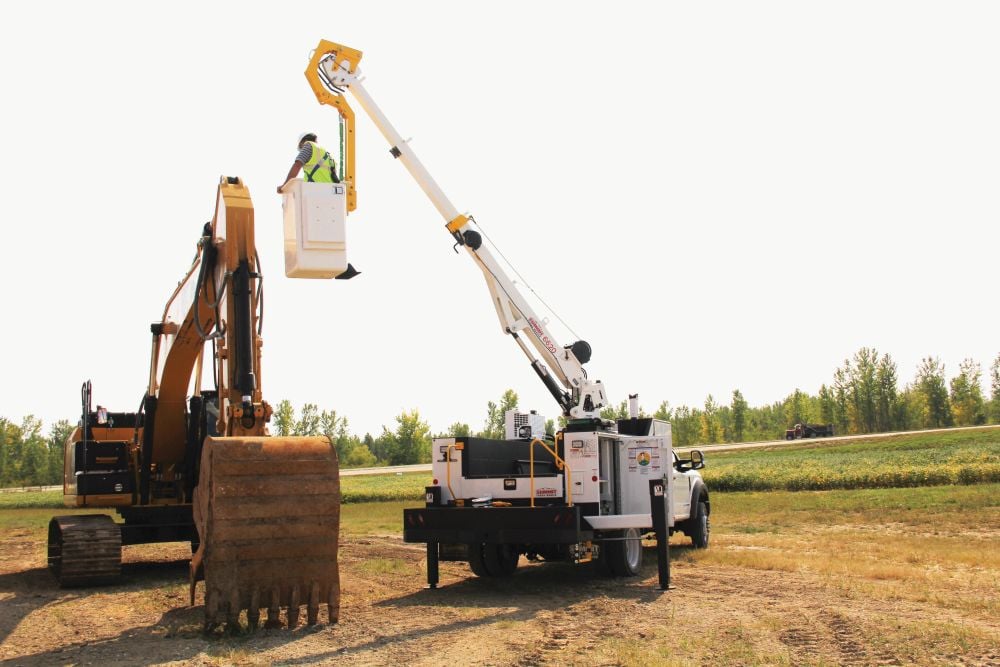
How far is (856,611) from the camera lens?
10.3 metres

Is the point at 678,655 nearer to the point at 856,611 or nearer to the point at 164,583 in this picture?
the point at 856,611

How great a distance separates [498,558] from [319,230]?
6291 millimetres

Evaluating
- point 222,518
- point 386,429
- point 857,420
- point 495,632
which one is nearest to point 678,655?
point 495,632

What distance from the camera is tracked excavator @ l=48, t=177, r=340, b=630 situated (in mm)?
9328

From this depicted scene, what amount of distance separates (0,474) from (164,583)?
272ft

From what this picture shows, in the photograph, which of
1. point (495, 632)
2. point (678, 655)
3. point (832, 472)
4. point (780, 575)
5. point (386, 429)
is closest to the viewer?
point (678, 655)

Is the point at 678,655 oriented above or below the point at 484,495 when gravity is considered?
below

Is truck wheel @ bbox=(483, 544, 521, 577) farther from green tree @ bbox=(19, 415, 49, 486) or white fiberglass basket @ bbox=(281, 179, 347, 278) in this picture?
green tree @ bbox=(19, 415, 49, 486)

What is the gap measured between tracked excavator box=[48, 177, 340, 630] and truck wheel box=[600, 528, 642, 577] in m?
4.52

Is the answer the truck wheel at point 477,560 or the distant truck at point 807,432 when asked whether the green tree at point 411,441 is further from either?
the truck wheel at point 477,560

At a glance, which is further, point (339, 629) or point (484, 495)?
point (484, 495)

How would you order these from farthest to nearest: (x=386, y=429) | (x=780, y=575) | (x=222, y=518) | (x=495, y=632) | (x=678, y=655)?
(x=386, y=429), (x=780, y=575), (x=495, y=632), (x=222, y=518), (x=678, y=655)

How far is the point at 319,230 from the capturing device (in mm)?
10586

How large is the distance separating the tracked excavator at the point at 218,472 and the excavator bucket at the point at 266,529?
1 cm
